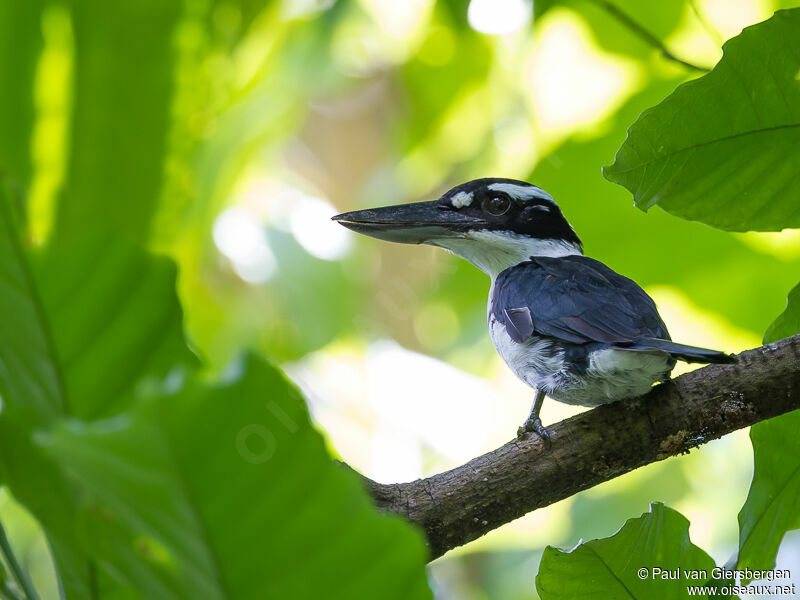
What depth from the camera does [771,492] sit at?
155 centimetres

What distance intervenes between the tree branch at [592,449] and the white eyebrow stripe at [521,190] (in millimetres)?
1056

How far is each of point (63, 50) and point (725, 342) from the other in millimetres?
2710

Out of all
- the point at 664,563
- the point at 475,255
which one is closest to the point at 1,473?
the point at 664,563

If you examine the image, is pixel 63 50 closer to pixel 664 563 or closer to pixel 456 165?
pixel 456 165

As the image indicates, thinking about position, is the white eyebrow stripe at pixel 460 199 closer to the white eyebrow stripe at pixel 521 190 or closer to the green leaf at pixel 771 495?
the white eyebrow stripe at pixel 521 190

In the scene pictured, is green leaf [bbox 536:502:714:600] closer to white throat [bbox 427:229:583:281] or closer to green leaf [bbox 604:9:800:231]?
green leaf [bbox 604:9:800:231]

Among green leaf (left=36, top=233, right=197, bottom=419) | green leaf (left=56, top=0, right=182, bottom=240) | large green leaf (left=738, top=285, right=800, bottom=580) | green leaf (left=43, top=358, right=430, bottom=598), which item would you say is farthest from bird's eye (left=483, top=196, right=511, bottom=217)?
green leaf (left=43, top=358, right=430, bottom=598)

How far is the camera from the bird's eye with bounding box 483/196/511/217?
2705 millimetres

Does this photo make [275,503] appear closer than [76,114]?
Yes

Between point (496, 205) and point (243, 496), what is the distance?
1951 mm

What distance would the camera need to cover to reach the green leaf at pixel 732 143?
4.98 feet

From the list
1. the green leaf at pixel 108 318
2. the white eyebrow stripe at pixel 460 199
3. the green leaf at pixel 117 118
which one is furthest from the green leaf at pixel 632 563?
the green leaf at pixel 117 118

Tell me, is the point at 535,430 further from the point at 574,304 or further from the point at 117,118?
the point at 117,118

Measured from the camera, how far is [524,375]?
2.21 metres
